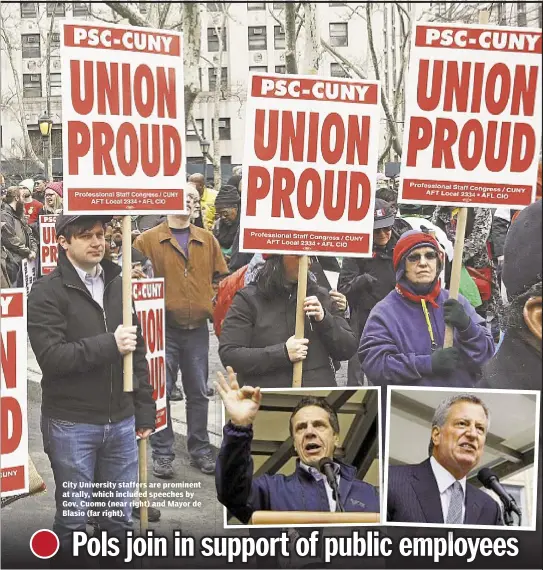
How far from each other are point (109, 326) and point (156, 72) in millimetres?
1188

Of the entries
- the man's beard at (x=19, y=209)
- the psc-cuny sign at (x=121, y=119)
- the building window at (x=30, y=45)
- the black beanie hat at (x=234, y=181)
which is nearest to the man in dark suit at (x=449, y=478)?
the black beanie hat at (x=234, y=181)

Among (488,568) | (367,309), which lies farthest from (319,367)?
(488,568)

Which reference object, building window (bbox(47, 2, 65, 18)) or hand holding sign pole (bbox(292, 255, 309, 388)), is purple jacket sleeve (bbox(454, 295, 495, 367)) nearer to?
hand holding sign pole (bbox(292, 255, 309, 388))

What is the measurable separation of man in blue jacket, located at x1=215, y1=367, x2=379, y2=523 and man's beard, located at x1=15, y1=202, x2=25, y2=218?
47.5 inches

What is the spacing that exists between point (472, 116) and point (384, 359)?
46.8 inches

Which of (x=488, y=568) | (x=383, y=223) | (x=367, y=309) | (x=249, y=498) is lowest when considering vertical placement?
(x=488, y=568)

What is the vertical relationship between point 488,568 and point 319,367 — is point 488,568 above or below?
below

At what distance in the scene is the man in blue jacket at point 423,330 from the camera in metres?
5.43

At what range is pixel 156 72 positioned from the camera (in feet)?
17.6

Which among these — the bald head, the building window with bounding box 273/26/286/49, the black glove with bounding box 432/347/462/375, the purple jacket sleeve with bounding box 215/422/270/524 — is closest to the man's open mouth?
the purple jacket sleeve with bounding box 215/422/270/524

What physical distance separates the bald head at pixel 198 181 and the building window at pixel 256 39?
0.63 m

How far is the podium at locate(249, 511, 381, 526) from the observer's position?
542 centimetres

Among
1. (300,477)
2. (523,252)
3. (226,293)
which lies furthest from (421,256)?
(300,477)

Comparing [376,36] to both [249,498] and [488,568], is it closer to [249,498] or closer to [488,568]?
[249,498]
